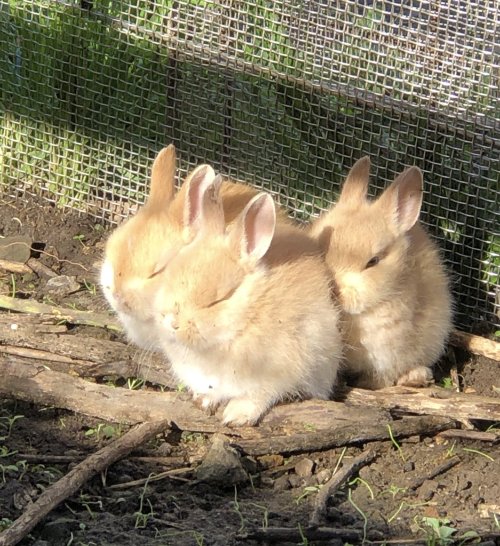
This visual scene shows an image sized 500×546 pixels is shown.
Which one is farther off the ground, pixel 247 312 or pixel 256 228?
pixel 256 228

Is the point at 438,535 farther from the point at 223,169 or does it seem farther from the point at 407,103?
the point at 223,169

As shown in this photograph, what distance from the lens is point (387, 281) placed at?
5.22m

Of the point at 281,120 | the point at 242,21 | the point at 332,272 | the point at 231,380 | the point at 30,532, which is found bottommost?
the point at 30,532

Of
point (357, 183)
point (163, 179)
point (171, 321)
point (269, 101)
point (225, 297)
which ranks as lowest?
point (171, 321)

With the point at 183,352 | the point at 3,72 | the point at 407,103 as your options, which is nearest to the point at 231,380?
the point at 183,352

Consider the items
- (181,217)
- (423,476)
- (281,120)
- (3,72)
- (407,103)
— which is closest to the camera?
(423,476)

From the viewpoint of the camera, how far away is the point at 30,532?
14.3ft

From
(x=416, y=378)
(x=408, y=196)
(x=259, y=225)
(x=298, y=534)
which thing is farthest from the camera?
(x=416, y=378)

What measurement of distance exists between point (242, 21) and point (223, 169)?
928 mm

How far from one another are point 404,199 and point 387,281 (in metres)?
0.44

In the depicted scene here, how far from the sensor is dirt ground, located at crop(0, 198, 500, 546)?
4.45m

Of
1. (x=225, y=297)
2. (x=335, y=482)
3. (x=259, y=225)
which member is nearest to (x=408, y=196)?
(x=259, y=225)

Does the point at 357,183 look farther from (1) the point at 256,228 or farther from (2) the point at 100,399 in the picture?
(2) the point at 100,399

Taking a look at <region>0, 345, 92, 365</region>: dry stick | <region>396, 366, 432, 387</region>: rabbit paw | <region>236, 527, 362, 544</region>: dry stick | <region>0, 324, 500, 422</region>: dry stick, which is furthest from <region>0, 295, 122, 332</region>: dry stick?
<region>236, 527, 362, 544</region>: dry stick
